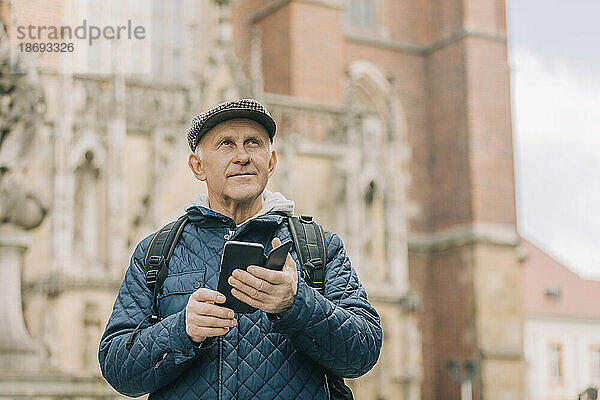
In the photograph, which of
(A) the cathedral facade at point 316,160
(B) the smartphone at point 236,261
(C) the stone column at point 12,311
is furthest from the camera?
(A) the cathedral facade at point 316,160

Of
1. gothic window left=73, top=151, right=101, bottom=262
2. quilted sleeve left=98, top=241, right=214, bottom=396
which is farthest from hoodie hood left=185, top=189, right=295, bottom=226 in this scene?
gothic window left=73, top=151, right=101, bottom=262

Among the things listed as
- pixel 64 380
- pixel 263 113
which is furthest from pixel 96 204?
pixel 263 113

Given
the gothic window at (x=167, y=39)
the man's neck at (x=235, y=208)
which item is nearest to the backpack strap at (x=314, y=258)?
the man's neck at (x=235, y=208)

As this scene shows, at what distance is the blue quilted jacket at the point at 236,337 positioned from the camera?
7.22 ft

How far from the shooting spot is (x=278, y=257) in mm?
2059

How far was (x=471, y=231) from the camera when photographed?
60.8 feet

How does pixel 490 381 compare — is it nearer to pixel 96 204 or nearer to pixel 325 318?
pixel 96 204

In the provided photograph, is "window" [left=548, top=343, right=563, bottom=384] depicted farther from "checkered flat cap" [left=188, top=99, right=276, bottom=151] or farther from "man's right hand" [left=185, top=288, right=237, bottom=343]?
"man's right hand" [left=185, top=288, right=237, bottom=343]

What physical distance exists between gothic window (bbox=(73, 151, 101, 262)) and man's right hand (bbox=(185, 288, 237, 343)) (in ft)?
34.2

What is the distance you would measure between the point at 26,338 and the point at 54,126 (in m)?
5.91

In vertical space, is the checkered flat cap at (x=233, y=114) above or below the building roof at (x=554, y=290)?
above

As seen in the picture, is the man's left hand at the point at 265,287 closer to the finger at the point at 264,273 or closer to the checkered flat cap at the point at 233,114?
the finger at the point at 264,273

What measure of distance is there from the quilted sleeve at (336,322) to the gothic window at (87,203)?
10266 mm

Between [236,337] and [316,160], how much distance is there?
1194cm
